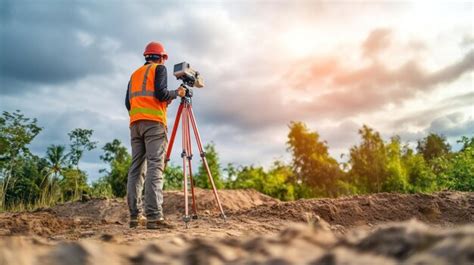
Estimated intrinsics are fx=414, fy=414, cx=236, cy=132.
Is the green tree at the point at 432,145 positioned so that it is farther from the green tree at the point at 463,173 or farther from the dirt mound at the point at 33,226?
the dirt mound at the point at 33,226

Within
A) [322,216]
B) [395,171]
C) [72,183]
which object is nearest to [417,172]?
[395,171]

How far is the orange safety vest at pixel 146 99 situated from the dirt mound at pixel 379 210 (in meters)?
2.40

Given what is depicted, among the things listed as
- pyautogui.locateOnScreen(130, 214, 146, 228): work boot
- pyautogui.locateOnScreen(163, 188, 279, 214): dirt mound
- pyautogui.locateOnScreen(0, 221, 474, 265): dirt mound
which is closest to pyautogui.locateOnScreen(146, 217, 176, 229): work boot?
pyautogui.locateOnScreen(130, 214, 146, 228): work boot

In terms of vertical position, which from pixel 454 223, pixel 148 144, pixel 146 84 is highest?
pixel 146 84

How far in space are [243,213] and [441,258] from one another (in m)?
6.06

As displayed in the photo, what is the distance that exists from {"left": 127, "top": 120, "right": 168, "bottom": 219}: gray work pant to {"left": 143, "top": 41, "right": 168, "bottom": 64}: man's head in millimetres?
962

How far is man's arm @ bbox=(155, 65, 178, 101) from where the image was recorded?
567 cm

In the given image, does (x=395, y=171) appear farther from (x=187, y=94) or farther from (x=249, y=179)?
(x=187, y=94)

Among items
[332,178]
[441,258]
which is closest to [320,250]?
[441,258]

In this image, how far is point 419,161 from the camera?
1941 cm

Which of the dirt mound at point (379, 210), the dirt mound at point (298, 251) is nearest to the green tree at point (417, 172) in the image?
the dirt mound at point (379, 210)

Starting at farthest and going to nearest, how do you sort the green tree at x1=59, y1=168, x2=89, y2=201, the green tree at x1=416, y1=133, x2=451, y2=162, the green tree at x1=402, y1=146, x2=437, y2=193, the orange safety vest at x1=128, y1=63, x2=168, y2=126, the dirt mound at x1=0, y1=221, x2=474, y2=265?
1. the green tree at x1=416, y1=133, x2=451, y2=162
2. the green tree at x1=402, y1=146, x2=437, y2=193
3. the green tree at x1=59, y1=168, x2=89, y2=201
4. the orange safety vest at x1=128, y1=63, x2=168, y2=126
5. the dirt mound at x1=0, y1=221, x2=474, y2=265

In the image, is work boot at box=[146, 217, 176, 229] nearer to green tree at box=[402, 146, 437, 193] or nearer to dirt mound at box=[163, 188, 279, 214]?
dirt mound at box=[163, 188, 279, 214]

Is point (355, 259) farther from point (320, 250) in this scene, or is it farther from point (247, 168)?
point (247, 168)
